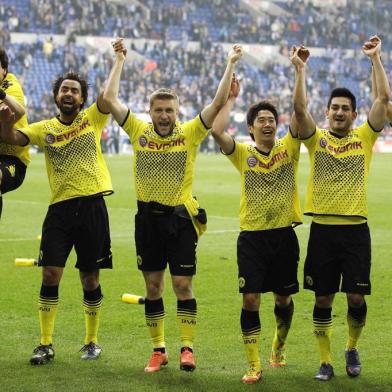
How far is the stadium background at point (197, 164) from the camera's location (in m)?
7.70

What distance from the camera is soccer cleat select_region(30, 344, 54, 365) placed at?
7.69m

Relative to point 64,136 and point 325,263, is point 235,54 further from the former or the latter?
point 325,263

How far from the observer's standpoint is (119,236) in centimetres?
1650

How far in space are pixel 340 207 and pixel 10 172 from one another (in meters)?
2.59

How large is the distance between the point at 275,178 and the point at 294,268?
70cm

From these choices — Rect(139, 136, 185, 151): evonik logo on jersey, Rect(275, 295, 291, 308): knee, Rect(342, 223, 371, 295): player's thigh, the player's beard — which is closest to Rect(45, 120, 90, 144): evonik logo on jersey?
the player's beard

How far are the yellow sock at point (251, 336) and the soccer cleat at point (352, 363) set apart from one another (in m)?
0.68

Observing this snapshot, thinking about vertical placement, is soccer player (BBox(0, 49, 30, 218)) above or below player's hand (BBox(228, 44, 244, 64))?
below

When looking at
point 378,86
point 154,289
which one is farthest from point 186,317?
point 378,86

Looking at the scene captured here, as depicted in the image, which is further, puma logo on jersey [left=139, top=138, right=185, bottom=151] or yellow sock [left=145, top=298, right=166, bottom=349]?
yellow sock [left=145, top=298, right=166, bottom=349]

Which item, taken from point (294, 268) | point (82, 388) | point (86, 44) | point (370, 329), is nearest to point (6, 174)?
point (82, 388)

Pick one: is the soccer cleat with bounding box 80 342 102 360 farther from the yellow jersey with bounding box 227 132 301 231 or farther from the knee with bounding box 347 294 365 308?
the knee with bounding box 347 294 365 308

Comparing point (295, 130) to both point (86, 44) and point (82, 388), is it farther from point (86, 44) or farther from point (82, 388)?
point (86, 44)

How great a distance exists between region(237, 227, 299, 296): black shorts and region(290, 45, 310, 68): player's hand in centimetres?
124
